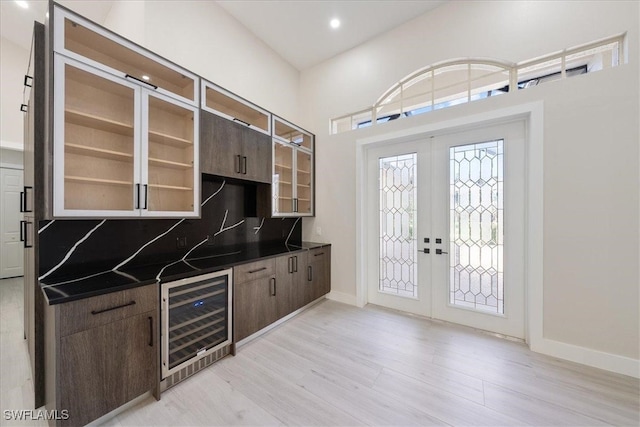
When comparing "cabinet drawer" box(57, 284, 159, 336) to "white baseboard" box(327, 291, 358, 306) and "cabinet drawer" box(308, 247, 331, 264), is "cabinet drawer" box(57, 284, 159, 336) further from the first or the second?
"white baseboard" box(327, 291, 358, 306)

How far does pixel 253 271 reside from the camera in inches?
98.3

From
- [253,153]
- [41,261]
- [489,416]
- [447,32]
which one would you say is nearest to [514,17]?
[447,32]

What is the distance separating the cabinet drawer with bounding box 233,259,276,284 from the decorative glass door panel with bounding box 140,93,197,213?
754 millimetres

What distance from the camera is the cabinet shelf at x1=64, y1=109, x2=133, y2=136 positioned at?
169 cm

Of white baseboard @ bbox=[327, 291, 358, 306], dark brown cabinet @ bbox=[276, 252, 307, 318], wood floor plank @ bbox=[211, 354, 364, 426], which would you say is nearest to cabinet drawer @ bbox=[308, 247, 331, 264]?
dark brown cabinet @ bbox=[276, 252, 307, 318]

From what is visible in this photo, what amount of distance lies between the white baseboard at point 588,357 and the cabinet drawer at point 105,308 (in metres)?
3.50

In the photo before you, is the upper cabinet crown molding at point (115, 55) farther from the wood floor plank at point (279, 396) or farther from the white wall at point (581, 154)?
the white wall at point (581, 154)

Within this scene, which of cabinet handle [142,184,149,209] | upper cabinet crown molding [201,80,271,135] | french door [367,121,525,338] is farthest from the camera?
french door [367,121,525,338]

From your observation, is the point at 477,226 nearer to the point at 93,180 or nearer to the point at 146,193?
the point at 146,193

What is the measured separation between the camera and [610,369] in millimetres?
A: 2025

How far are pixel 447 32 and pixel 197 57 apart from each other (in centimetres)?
301

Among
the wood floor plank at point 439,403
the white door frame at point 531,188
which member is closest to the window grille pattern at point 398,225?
the white door frame at point 531,188

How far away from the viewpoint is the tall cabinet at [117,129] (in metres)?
1.58

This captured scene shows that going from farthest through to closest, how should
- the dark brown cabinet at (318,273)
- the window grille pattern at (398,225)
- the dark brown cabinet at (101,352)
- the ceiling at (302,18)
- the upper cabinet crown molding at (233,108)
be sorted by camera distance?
1. the dark brown cabinet at (318,273)
2. the window grille pattern at (398,225)
3. the ceiling at (302,18)
4. the upper cabinet crown molding at (233,108)
5. the dark brown cabinet at (101,352)
